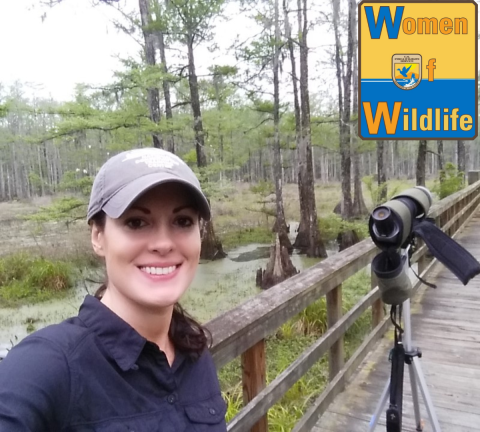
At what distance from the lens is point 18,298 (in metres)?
9.10

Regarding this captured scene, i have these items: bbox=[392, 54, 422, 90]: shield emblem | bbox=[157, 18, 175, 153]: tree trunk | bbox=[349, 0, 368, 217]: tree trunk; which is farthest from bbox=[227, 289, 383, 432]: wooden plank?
bbox=[349, 0, 368, 217]: tree trunk

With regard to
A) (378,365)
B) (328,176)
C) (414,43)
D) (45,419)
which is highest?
(414,43)

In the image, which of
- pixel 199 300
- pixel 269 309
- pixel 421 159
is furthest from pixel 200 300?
pixel 269 309

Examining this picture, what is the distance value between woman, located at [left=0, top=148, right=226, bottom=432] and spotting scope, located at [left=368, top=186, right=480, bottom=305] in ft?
2.81

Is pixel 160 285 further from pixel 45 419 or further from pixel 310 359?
pixel 310 359

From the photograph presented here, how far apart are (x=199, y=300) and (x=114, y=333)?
770 cm

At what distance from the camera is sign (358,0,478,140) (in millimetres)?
6176

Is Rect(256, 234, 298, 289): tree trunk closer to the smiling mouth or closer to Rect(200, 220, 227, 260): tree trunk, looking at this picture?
Rect(200, 220, 227, 260): tree trunk

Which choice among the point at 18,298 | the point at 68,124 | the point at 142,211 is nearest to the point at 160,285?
the point at 142,211

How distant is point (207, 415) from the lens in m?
0.93

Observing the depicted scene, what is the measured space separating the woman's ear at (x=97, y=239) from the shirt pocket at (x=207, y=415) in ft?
1.18

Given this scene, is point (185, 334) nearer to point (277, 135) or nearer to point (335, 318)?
point (335, 318)

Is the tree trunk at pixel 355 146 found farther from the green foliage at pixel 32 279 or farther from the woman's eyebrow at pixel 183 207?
the woman's eyebrow at pixel 183 207

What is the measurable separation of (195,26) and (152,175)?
11.2 metres
